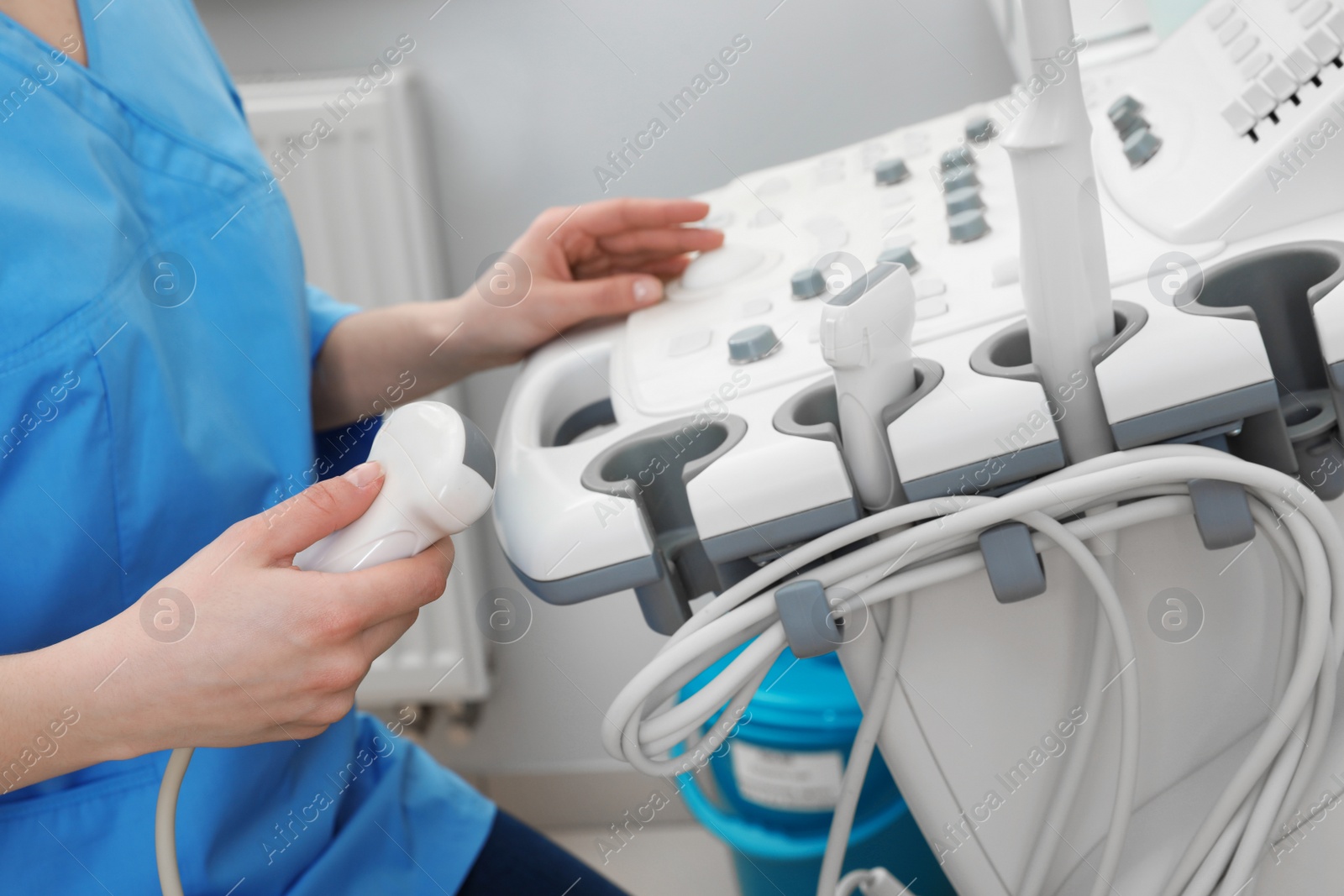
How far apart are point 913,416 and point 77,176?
0.43 meters

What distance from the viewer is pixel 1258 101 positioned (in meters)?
0.45

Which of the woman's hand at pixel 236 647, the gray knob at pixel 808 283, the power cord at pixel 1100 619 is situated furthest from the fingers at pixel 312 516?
the gray knob at pixel 808 283

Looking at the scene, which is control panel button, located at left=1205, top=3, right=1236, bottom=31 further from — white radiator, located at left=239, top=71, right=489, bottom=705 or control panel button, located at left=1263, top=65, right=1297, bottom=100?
white radiator, located at left=239, top=71, right=489, bottom=705

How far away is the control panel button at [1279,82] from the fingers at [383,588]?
0.40 meters

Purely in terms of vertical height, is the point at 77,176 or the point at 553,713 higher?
the point at 77,176

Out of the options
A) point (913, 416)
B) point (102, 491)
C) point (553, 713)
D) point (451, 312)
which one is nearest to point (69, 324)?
point (102, 491)

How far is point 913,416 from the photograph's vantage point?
388 mm

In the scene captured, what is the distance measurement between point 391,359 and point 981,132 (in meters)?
0.41

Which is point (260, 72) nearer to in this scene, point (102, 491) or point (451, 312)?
point (451, 312)

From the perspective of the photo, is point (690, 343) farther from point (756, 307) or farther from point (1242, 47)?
point (1242, 47)

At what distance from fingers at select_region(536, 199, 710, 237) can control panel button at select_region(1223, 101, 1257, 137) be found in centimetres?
32

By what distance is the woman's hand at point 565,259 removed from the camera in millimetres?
675

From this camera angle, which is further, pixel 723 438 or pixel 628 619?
pixel 628 619

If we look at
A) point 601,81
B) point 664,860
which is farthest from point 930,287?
point 664,860
